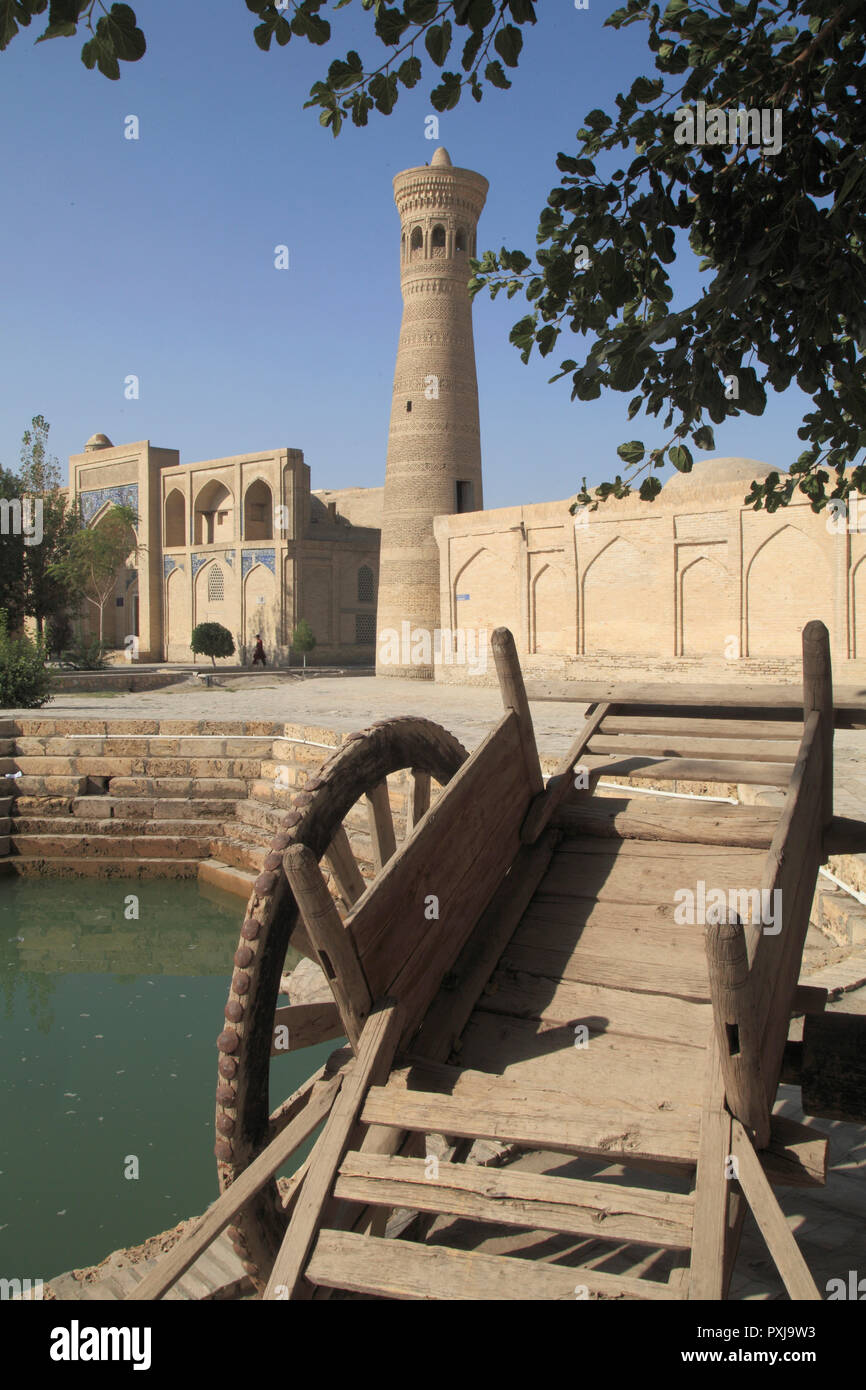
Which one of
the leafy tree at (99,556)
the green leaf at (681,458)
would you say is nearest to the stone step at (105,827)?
the green leaf at (681,458)

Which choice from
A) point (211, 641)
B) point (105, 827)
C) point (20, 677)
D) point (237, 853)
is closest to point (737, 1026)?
point (237, 853)

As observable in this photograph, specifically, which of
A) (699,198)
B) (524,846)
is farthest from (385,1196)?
(699,198)

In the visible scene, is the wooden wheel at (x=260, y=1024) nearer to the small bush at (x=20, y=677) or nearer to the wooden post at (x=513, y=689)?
the wooden post at (x=513, y=689)

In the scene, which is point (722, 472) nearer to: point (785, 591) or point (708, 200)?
point (785, 591)

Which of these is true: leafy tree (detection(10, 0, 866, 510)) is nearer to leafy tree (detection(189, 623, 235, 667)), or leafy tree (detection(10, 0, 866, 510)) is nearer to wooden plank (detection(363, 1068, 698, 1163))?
wooden plank (detection(363, 1068, 698, 1163))

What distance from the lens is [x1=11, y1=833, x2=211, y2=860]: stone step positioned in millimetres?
11156

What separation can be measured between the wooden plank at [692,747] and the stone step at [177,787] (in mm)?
8451

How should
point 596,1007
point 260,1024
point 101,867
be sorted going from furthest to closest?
point 101,867 < point 596,1007 < point 260,1024

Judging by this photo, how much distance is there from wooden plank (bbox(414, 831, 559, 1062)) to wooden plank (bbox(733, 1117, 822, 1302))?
31.7 inches

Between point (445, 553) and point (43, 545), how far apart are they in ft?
34.5

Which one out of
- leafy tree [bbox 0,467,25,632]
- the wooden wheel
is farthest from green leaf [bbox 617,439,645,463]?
leafy tree [bbox 0,467,25,632]

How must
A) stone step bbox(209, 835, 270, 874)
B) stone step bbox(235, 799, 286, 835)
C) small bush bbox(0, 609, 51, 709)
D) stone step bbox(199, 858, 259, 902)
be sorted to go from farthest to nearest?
1. small bush bbox(0, 609, 51, 709)
2. stone step bbox(235, 799, 286, 835)
3. stone step bbox(209, 835, 270, 874)
4. stone step bbox(199, 858, 259, 902)

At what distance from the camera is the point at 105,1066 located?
6125 mm
